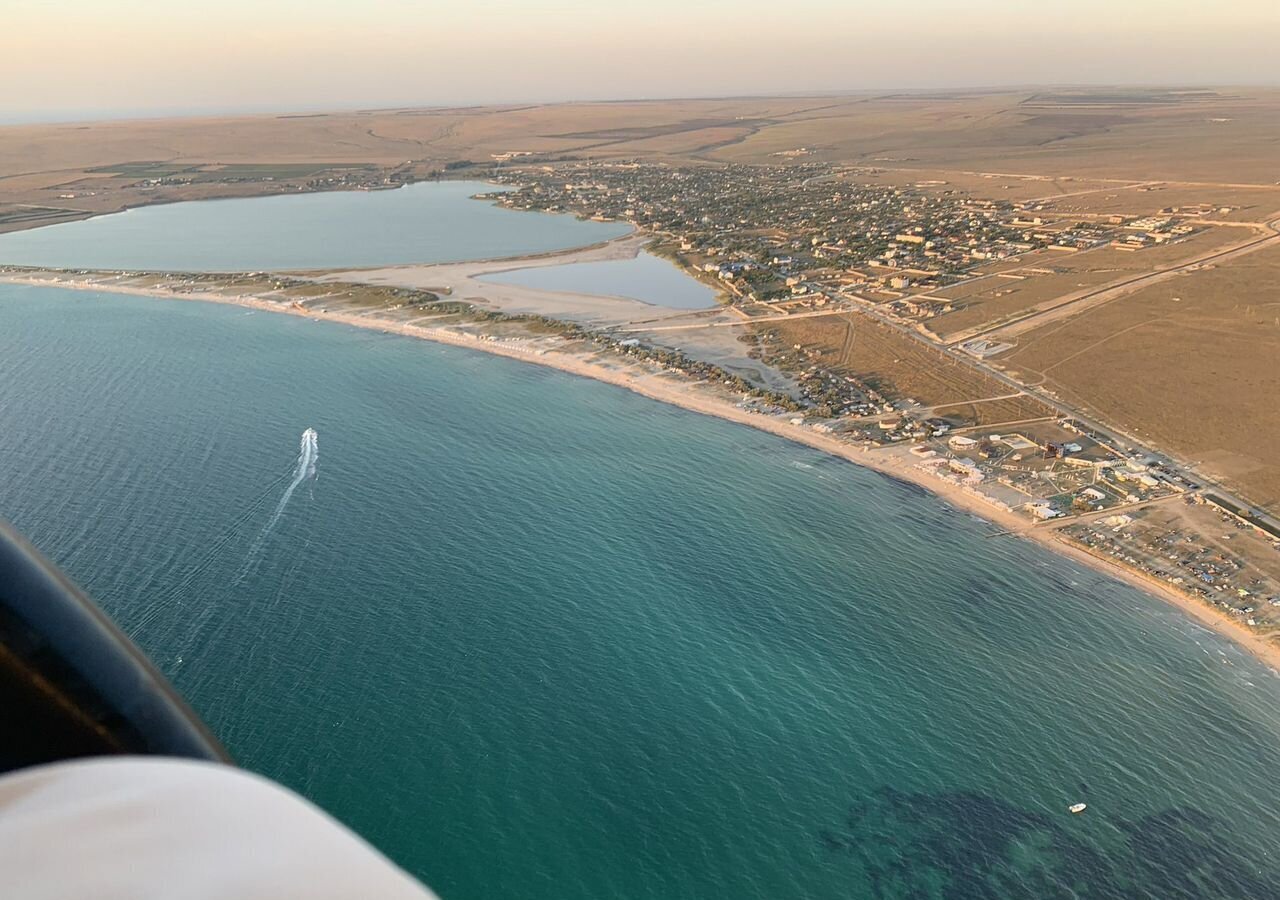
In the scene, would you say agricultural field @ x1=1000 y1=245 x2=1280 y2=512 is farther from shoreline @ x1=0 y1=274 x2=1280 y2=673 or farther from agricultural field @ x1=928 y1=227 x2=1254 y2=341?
shoreline @ x1=0 y1=274 x2=1280 y2=673

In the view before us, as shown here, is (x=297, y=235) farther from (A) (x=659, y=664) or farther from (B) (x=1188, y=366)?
(B) (x=1188, y=366)

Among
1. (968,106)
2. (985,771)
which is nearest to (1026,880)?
(985,771)

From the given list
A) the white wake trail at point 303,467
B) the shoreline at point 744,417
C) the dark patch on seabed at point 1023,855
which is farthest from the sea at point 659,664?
the shoreline at point 744,417

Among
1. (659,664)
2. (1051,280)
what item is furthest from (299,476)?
(1051,280)

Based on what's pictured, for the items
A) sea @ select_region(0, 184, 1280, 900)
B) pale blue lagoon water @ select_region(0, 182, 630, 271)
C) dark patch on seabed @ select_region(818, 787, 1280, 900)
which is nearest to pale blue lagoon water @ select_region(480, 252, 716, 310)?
pale blue lagoon water @ select_region(0, 182, 630, 271)

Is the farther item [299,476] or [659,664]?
[299,476]

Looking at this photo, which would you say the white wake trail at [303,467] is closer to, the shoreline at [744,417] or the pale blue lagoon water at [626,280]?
the shoreline at [744,417]
